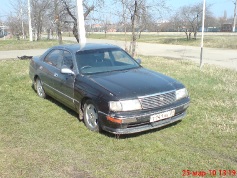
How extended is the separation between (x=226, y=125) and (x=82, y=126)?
2.53m

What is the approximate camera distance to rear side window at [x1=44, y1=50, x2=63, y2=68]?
551cm

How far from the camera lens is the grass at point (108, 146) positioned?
10.7ft

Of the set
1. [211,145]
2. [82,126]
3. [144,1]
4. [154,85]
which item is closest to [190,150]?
[211,145]

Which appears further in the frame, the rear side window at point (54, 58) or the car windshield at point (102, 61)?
the rear side window at point (54, 58)

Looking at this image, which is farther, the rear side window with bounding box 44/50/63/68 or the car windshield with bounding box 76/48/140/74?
the rear side window with bounding box 44/50/63/68

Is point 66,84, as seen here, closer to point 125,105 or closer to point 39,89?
point 125,105

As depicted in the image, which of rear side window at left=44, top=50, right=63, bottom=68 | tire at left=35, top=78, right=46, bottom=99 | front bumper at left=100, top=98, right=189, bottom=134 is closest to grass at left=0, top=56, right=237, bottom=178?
front bumper at left=100, top=98, right=189, bottom=134

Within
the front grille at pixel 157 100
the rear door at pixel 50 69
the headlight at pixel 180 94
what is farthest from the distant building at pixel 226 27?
the front grille at pixel 157 100

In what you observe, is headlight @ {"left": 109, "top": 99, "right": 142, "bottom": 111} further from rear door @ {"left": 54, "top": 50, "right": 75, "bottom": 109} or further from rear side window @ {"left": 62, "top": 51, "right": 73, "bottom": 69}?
rear side window @ {"left": 62, "top": 51, "right": 73, "bottom": 69}

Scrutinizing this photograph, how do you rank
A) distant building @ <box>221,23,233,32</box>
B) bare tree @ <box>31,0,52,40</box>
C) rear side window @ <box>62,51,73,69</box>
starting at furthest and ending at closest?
distant building @ <box>221,23,233,32</box> < bare tree @ <box>31,0,52,40</box> < rear side window @ <box>62,51,73,69</box>

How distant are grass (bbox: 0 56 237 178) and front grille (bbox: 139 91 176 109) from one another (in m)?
0.53
